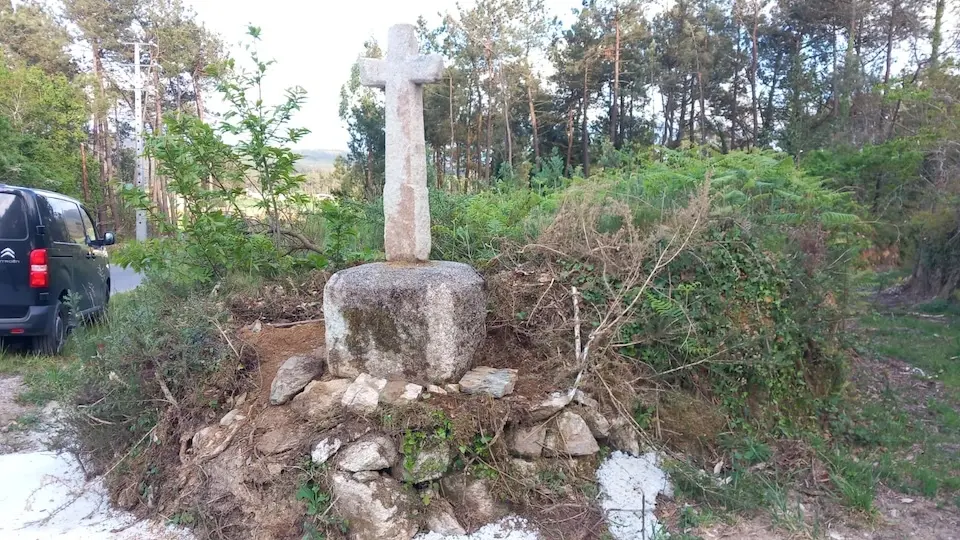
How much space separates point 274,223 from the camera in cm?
619

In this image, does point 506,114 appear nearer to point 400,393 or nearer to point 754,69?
point 754,69

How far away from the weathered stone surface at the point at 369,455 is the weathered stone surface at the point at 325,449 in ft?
0.16

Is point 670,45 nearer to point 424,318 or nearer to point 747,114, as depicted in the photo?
point 747,114

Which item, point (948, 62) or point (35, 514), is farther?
point (948, 62)

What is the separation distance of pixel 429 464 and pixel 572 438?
0.87m

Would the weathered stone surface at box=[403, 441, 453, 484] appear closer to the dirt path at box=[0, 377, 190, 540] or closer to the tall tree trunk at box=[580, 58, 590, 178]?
the dirt path at box=[0, 377, 190, 540]

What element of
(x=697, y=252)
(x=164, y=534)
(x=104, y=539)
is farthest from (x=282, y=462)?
(x=697, y=252)

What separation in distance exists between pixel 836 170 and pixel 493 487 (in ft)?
37.2

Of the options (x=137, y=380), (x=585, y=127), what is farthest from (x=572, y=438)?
(x=585, y=127)

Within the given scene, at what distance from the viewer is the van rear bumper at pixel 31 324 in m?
6.52

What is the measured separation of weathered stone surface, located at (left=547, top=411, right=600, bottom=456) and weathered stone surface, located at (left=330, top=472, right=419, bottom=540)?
91 cm

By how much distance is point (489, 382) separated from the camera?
154 inches

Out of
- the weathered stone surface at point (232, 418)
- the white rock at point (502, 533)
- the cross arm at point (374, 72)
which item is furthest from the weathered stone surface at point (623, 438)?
the cross arm at point (374, 72)

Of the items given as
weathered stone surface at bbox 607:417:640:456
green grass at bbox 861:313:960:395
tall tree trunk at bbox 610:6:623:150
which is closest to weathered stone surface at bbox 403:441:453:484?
weathered stone surface at bbox 607:417:640:456
